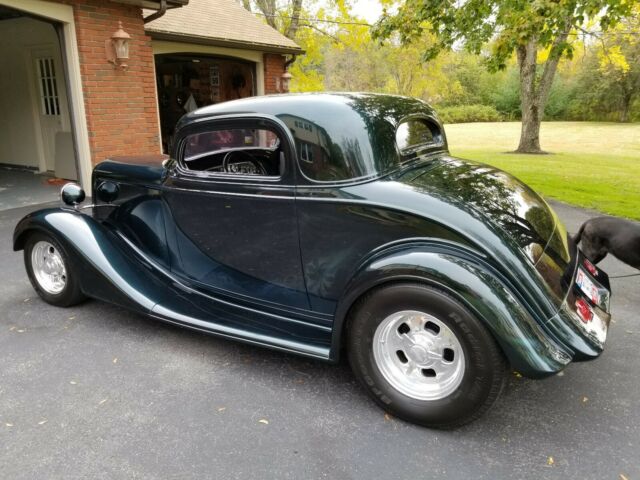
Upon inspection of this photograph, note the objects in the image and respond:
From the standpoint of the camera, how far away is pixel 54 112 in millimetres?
10062

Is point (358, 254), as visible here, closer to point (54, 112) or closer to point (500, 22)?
point (500, 22)

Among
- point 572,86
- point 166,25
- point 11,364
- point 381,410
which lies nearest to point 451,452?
point 381,410

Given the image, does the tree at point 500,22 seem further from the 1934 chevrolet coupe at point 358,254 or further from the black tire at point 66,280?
the black tire at point 66,280

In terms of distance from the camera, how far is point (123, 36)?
7.53 m

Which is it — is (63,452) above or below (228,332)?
below

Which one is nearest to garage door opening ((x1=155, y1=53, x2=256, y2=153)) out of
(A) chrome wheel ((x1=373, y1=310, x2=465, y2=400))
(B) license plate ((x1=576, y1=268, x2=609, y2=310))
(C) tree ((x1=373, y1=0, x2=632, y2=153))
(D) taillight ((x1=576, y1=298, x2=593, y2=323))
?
(C) tree ((x1=373, y1=0, x2=632, y2=153))

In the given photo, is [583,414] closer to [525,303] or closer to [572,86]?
[525,303]

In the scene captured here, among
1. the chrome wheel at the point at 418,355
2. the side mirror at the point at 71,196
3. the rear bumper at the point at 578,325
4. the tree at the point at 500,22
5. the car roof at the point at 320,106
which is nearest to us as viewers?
the rear bumper at the point at 578,325

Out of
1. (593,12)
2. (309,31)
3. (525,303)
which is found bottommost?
(525,303)

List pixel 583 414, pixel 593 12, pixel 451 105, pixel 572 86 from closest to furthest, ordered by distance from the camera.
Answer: pixel 583 414, pixel 593 12, pixel 572 86, pixel 451 105

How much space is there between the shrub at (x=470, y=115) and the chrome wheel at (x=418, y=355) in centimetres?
5026

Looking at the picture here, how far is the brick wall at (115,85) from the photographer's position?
7.47 m

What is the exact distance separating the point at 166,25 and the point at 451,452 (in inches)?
383

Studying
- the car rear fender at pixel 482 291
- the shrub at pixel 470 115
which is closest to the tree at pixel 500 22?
the car rear fender at pixel 482 291
